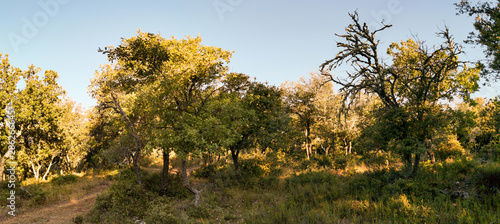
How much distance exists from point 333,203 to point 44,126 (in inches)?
937

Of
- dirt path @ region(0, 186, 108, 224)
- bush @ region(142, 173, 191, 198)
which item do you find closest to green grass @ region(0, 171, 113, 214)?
dirt path @ region(0, 186, 108, 224)

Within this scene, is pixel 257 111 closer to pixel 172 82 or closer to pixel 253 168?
pixel 253 168

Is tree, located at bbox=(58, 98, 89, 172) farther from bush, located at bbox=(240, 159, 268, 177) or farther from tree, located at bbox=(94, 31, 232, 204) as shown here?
bush, located at bbox=(240, 159, 268, 177)

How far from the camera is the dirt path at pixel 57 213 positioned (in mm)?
12938

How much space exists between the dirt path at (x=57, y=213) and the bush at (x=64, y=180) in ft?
20.0

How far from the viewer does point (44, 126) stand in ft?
69.8

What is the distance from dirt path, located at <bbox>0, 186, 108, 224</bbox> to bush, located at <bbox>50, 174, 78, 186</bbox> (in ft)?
20.0

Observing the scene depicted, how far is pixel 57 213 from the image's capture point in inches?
559

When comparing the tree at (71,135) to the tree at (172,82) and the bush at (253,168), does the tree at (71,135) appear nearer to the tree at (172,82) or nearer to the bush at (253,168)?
the tree at (172,82)

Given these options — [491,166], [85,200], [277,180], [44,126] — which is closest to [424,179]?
[491,166]

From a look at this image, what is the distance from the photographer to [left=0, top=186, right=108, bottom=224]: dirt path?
12.9 metres

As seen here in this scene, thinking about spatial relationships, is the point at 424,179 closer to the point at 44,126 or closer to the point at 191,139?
the point at 191,139

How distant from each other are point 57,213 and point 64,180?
31.9ft

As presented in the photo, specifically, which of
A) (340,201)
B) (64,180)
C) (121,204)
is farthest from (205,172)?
(340,201)
